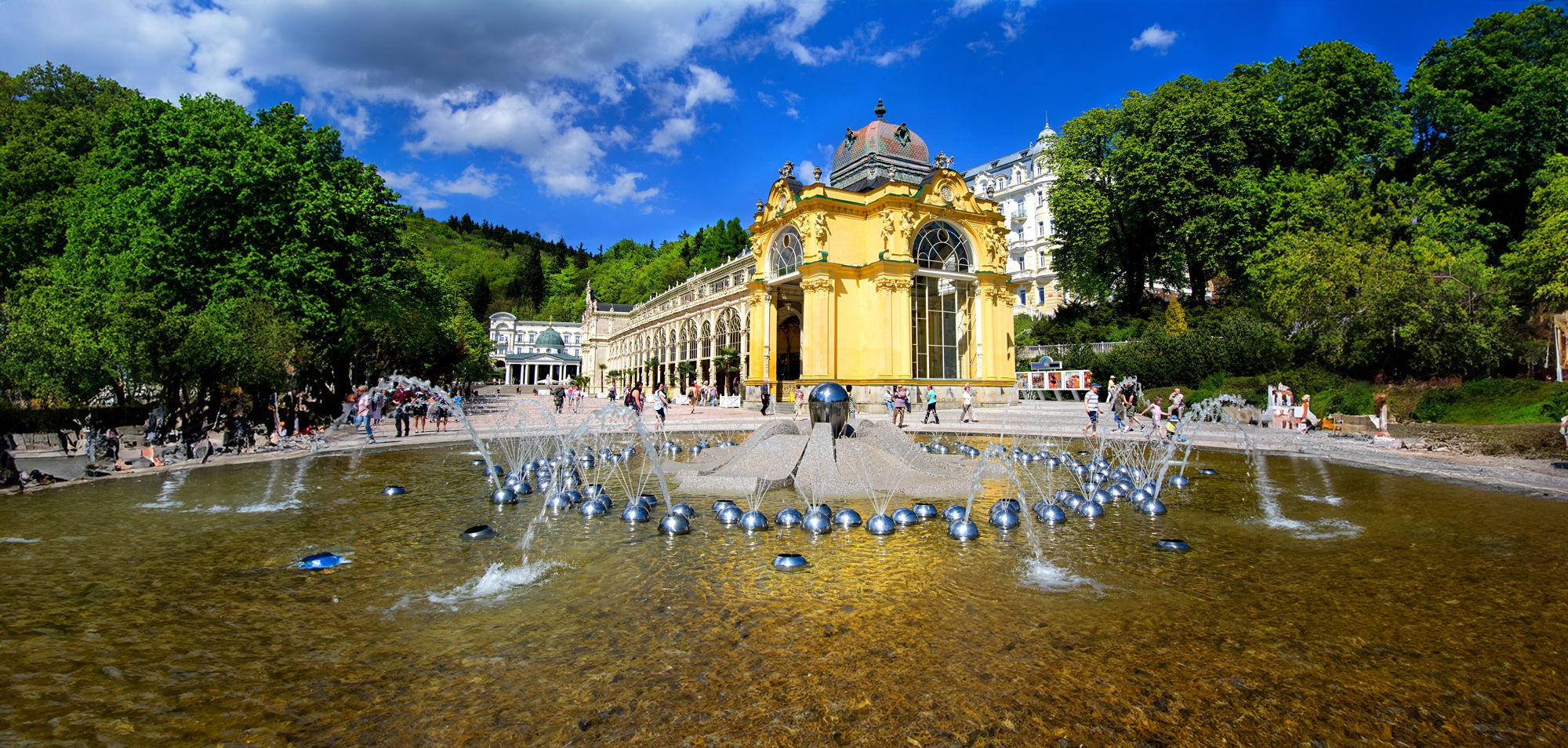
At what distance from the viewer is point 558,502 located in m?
10.7

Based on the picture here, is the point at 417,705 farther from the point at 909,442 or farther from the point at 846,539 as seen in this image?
the point at 909,442

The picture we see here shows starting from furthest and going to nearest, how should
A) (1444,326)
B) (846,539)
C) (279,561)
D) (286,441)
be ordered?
(1444,326) < (286,441) < (846,539) < (279,561)

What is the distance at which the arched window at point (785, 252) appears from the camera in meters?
39.2

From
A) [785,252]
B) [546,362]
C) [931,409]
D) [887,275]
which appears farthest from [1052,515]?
[546,362]

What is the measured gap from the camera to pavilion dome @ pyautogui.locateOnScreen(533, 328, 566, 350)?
11900 centimetres

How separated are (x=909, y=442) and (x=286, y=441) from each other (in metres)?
18.4

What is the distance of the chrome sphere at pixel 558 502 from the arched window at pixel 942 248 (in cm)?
2994

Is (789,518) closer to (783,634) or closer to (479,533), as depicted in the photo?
(479,533)

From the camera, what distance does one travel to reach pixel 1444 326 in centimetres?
2545

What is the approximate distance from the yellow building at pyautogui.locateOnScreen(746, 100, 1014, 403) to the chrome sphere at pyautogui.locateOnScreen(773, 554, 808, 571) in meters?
29.0

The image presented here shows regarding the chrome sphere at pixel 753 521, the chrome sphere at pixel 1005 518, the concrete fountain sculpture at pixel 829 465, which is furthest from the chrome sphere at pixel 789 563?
the concrete fountain sculpture at pixel 829 465

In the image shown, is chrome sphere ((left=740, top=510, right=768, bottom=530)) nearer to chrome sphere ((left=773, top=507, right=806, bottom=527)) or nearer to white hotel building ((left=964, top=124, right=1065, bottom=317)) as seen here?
chrome sphere ((left=773, top=507, right=806, bottom=527))

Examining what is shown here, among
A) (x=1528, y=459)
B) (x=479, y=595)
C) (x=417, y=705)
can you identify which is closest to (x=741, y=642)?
(x=417, y=705)

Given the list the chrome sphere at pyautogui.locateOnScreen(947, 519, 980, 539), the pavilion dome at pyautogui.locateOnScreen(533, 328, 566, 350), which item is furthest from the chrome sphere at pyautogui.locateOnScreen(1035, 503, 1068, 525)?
the pavilion dome at pyautogui.locateOnScreen(533, 328, 566, 350)
